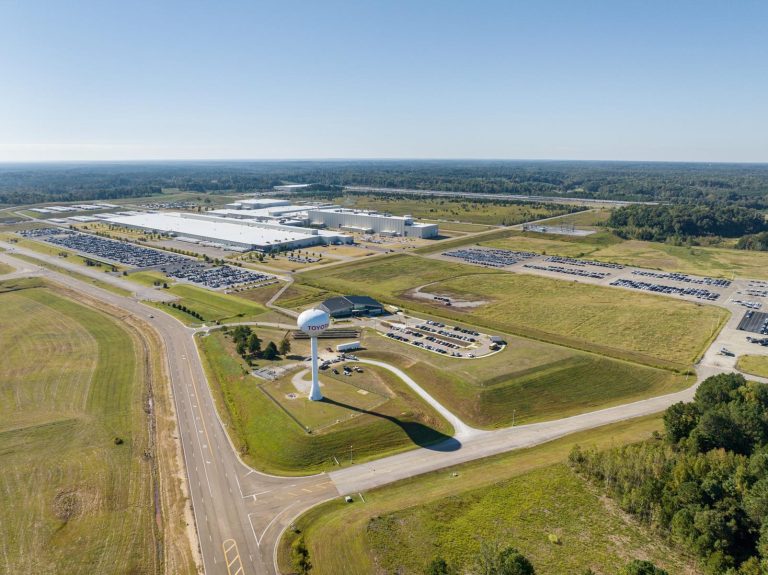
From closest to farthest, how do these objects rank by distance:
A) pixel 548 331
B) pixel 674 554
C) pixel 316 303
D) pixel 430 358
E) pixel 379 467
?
pixel 674 554
pixel 379 467
pixel 430 358
pixel 548 331
pixel 316 303

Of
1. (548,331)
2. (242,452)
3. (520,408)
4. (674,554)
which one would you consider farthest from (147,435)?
(548,331)

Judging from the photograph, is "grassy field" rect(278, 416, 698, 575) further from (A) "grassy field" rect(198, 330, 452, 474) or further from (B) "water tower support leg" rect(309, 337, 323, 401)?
(B) "water tower support leg" rect(309, 337, 323, 401)

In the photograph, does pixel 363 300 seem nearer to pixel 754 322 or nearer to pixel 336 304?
pixel 336 304

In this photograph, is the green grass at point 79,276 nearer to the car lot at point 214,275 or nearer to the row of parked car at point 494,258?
the car lot at point 214,275

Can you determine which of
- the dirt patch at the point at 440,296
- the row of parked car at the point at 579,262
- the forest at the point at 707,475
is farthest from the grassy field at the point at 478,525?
the row of parked car at the point at 579,262

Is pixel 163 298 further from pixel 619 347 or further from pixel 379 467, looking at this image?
pixel 619 347

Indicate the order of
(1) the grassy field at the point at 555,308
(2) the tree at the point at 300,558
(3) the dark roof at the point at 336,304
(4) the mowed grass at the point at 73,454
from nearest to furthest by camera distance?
(2) the tree at the point at 300,558
(4) the mowed grass at the point at 73,454
(1) the grassy field at the point at 555,308
(3) the dark roof at the point at 336,304
